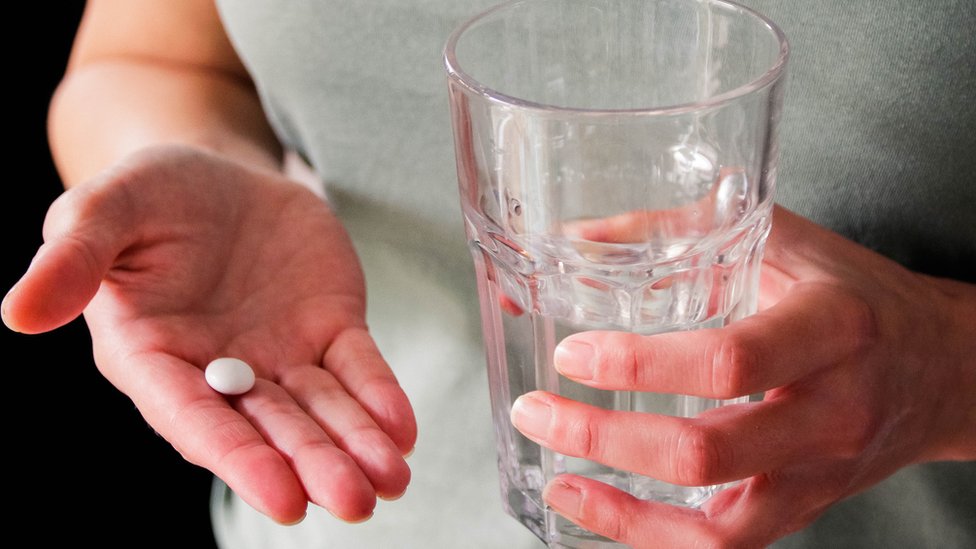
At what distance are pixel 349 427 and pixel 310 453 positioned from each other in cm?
3

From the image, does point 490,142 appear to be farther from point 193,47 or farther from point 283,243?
point 193,47

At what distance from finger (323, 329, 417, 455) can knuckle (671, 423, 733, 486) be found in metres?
0.15

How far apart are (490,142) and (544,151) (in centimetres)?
3

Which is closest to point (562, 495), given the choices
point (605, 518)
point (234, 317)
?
point (605, 518)

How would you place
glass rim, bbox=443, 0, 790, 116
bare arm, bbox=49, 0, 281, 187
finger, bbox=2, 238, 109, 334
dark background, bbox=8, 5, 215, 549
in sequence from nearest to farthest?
1. glass rim, bbox=443, 0, 790, 116
2. finger, bbox=2, 238, 109, 334
3. bare arm, bbox=49, 0, 281, 187
4. dark background, bbox=8, 5, 215, 549

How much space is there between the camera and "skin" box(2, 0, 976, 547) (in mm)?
443

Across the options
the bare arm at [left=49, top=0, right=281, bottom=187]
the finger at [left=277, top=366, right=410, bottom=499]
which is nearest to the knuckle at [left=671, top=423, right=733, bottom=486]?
the finger at [left=277, top=366, right=410, bottom=499]

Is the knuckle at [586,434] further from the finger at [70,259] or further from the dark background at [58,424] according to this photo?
the dark background at [58,424]

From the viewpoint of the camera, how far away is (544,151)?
0.43 m

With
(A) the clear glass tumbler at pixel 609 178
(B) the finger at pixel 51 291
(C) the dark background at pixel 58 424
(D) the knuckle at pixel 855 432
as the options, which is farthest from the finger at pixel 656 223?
(C) the dark background at pixel 58 424

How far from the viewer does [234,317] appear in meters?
0.60

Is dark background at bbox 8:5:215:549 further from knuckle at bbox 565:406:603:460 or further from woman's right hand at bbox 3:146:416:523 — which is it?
knuckle at bbox 565:406:603:460

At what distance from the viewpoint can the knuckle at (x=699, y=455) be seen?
17.2 inches

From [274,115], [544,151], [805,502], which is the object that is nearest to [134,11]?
[274,115]
